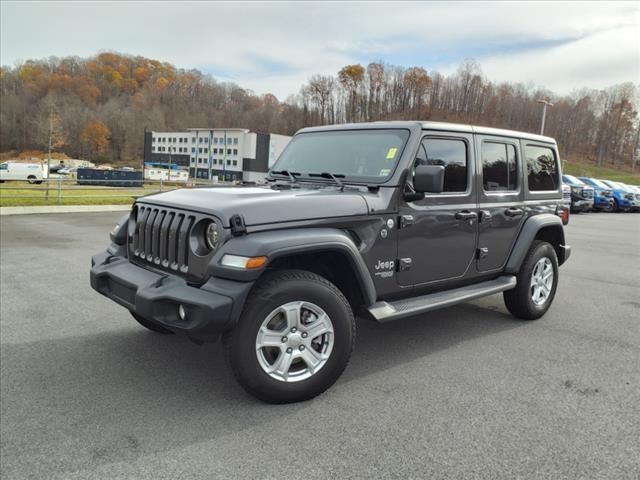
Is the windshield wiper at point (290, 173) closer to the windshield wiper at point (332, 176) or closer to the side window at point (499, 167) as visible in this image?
the windshield wiper at point (332, 176)

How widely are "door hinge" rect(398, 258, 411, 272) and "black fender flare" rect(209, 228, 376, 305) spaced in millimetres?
412

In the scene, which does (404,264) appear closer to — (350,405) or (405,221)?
(405,221)

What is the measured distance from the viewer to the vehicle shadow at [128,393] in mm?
2805

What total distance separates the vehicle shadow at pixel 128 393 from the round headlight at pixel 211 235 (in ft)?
3.49

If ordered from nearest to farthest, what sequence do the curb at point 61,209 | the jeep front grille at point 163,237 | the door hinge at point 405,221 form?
the jeep front grille at point 163,237
the door hinge at point 405,221
the curb at point 61,209

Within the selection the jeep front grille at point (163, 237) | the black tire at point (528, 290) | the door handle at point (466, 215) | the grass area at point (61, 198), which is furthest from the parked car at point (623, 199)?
the jeep front grille at point (163, 237)

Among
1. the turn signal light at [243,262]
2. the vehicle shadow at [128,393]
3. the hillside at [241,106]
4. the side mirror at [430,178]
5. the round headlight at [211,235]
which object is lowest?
the vehicle shadow at [128,393]

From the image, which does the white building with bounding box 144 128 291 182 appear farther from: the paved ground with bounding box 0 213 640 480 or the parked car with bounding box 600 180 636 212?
the paved ground with bounding box 0 213 640 480

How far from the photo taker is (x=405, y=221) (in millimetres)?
3924

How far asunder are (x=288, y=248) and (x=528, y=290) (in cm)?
321

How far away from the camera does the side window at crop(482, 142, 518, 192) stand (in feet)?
15.6

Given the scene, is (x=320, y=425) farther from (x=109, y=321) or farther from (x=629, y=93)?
(x=629, y=93)

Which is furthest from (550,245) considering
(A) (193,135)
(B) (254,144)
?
(A) (193,135)

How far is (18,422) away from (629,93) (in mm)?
122329
